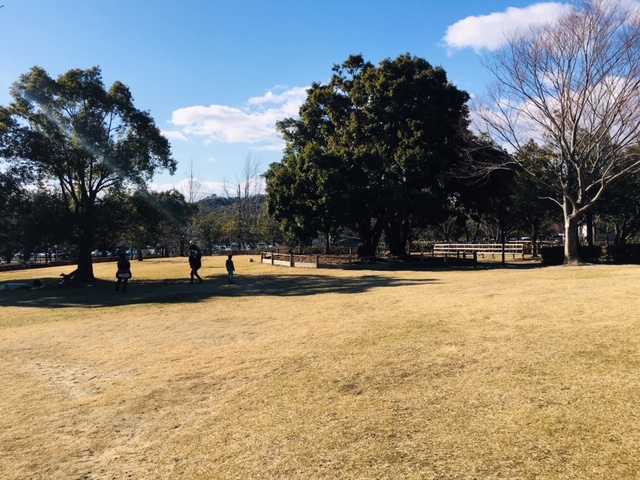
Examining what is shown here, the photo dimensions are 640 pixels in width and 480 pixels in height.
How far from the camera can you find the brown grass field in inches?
156

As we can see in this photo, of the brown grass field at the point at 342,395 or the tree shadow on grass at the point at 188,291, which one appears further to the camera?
the tree shadow on grass at the point at 188,291

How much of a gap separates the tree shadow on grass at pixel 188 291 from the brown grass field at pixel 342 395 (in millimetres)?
5346

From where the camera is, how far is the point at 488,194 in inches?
1088

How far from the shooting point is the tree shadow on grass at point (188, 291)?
16.5m

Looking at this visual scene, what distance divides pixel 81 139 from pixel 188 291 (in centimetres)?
1061

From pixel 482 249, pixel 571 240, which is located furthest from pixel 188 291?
pixel 482 249

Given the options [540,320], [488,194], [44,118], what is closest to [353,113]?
[488,194]

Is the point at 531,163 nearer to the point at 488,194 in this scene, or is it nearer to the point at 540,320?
the point at 488,194

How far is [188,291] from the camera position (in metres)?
18.6

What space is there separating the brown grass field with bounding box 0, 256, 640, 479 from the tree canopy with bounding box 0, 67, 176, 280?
49.5 feet

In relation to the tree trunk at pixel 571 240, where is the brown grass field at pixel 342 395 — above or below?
below

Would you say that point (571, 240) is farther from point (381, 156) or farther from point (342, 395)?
point (342, 395)

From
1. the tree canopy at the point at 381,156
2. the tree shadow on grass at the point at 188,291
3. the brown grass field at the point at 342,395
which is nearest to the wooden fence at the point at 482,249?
the tree canopy at the point at 381,156

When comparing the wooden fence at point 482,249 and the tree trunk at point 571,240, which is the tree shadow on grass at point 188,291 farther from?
the wooden fence at point 482,249
